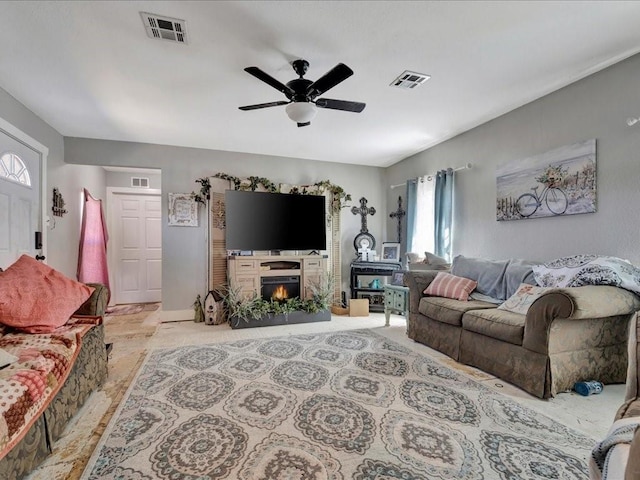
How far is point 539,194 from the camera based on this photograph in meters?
3.00

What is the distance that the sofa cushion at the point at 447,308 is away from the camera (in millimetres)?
2777

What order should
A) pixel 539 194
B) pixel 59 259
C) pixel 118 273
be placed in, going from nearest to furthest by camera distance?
pixel 539 194
pixel 59 259
pixel 118 273

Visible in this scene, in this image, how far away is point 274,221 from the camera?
177 inches

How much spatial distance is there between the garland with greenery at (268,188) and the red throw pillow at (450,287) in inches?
90.9

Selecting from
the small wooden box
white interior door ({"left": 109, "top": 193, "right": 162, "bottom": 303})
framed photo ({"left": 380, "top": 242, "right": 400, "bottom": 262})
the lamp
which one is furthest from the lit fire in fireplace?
the lamp

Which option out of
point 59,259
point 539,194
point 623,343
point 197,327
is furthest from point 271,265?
point 623,343

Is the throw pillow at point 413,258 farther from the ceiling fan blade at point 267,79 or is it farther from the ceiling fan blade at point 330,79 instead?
the ceiling fan blade at point 267,79

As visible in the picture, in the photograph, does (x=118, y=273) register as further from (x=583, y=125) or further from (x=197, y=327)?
(x=583, y=125)

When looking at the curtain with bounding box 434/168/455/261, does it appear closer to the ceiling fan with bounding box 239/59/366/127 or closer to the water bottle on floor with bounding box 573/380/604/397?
the ceiling fan with bounding box 239/59/366/127

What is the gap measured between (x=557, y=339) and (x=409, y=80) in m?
2.23

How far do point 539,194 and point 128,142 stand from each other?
490 cm

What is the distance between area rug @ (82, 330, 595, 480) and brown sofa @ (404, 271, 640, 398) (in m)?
0.28

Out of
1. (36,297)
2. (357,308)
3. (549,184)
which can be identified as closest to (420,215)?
(357,308)

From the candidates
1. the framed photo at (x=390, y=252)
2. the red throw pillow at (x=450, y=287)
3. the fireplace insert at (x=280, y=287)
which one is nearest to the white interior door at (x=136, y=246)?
the fireplace insert at (x=280, y=287)
